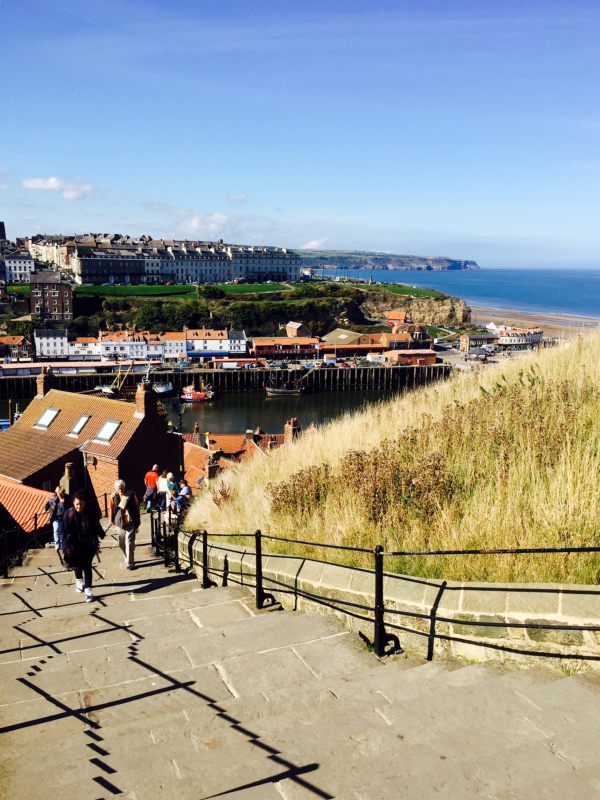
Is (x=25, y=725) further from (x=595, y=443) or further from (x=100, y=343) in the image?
(x=100, y=343)

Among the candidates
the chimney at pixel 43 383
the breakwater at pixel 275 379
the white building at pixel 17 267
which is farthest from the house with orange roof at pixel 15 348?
the chimney at pixel 43 383

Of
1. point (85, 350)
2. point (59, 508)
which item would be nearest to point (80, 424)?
point (59, 508)

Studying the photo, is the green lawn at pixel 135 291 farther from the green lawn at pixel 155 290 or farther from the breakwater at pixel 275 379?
the breakwater at pixel 275 379

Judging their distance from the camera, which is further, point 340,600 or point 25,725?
point 340,600

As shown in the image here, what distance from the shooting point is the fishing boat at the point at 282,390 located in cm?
7162

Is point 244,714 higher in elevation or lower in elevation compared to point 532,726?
lower

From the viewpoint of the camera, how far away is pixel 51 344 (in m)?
83.2

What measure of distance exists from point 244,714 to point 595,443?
4220 millimetres

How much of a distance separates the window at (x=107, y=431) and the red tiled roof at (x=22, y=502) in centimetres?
305

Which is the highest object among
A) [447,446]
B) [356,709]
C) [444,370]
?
[447,446]

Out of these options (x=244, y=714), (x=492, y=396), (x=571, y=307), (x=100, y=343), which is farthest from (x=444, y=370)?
(x=571, y=307)

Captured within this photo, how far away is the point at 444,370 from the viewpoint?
267 feet

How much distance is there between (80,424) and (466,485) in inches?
712

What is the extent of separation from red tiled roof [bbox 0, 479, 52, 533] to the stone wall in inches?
521
